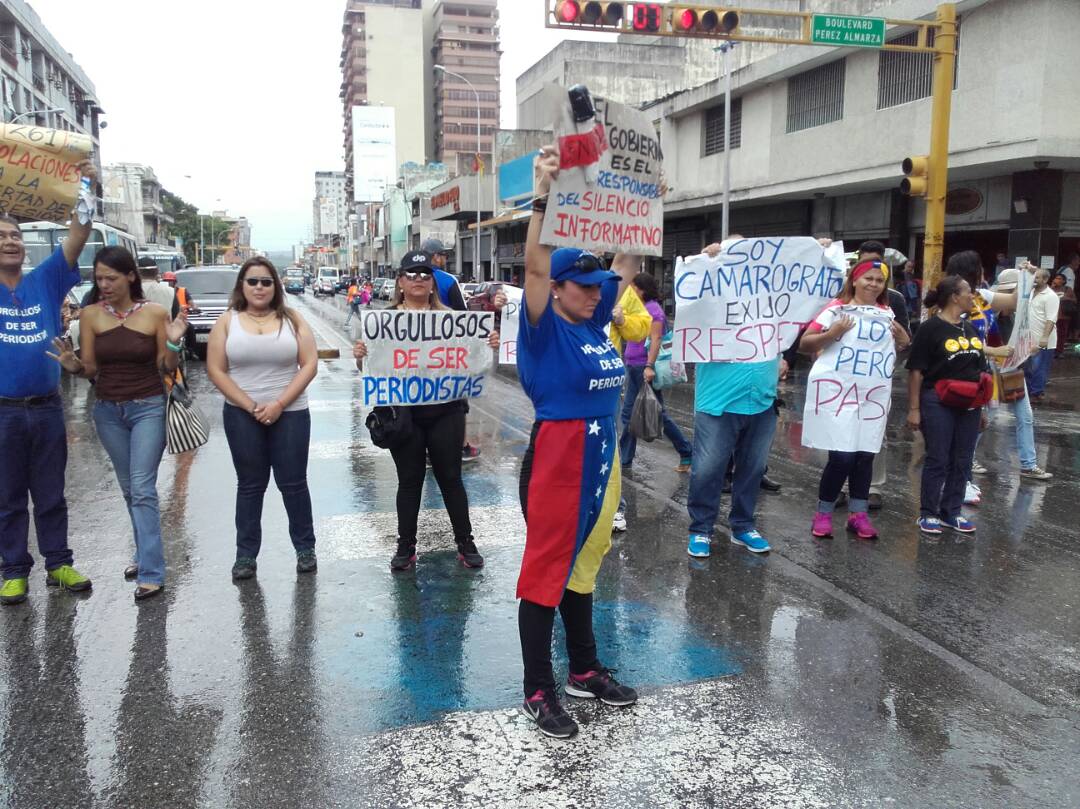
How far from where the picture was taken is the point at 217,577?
5.31 m

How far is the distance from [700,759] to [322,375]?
1338cm

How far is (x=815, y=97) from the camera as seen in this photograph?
22453 mm

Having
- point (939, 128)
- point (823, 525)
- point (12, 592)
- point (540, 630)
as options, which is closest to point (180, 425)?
point (12, 592)

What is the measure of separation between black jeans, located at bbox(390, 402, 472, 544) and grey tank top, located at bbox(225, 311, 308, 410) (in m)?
0.78

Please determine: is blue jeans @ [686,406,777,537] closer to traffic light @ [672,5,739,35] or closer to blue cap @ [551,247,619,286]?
blue cap @ [551,247,619,286]

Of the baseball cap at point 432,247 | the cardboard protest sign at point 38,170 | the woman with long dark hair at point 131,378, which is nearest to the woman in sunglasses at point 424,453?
the baseball cap at point 432,247

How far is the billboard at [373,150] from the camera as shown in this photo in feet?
392

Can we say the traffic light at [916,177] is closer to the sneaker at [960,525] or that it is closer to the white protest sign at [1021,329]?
the white protest sign at [1021,329]

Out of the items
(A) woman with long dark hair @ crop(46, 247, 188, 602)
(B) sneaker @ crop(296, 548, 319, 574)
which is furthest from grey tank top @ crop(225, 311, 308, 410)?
(B) sneaker @ crop(296, 548, 319, 574)

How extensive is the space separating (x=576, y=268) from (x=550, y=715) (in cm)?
179

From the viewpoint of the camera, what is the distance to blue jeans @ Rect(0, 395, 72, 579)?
4.80 m

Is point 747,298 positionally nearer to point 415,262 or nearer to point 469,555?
point 415,262

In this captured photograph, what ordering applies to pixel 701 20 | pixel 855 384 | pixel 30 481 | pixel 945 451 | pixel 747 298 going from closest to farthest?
pixel 30 481, pixel 747 298, pixel 855 384, pixel 945 451, pixel 701 20

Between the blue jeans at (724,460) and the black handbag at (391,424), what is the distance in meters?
1.88
